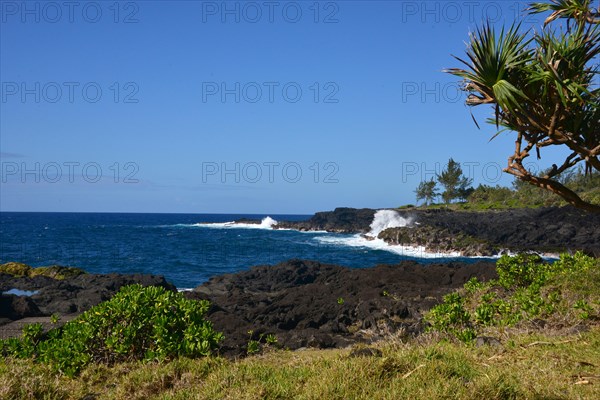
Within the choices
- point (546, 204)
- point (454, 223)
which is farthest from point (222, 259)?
point (546, 204)

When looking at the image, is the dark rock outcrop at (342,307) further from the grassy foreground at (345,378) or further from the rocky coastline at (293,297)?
the grassy foreground at (345,378)

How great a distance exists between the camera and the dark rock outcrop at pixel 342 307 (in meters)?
11.7

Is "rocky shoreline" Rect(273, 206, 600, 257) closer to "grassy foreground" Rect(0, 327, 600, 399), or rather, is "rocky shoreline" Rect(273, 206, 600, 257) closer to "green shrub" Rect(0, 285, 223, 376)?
"grassy foreground" Rect(0, 327, 600, 399)

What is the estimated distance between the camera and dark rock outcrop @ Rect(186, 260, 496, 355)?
38.2 ft

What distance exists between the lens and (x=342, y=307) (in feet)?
49.5

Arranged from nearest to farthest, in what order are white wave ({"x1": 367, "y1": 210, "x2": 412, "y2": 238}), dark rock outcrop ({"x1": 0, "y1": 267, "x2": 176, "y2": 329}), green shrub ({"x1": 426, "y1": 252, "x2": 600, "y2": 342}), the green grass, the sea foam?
green shrub ({"x1": 426, "y1": 252, "x2": 600, "y2": 342}) < dark rock outcrop ({"x1": 0, "y1": 267, "x2": 176, "y2": 329}) < the green grass < the sea foam < white wave ({"x1": 367, "y1": 210, "x2": 412, "y2": 238})

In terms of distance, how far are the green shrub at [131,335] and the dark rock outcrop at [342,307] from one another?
51.7 inches

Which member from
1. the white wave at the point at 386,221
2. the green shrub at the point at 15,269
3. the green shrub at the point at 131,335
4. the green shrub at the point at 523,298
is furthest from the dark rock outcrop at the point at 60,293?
the white wave at the point at 386,221

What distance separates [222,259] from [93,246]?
22.8 metres

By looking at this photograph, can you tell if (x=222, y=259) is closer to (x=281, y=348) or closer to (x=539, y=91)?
(x=281, y=348)

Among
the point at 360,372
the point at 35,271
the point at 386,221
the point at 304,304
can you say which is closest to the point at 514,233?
the point at 386,221

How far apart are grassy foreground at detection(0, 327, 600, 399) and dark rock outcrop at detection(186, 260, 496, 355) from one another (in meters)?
2.20

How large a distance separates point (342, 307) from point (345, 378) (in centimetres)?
932

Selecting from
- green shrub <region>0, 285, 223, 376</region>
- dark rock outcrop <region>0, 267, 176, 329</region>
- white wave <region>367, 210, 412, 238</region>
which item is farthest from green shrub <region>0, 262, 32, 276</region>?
white wave <region>367, 210, 412, 238</region>
